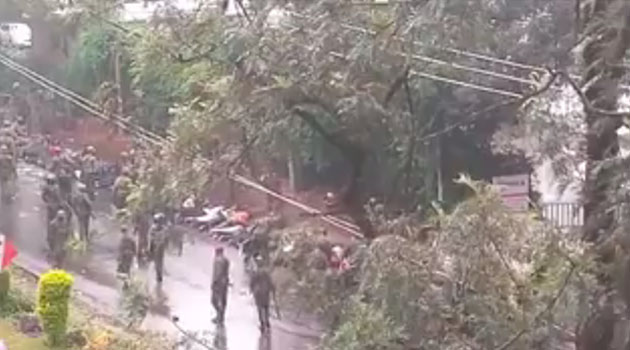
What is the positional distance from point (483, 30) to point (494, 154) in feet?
11.4

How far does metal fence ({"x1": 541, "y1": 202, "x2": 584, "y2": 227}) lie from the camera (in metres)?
4.96

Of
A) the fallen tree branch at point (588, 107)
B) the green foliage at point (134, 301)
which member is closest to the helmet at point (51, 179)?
the green foliage at point (134, 301)

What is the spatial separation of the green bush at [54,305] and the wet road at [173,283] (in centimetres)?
82

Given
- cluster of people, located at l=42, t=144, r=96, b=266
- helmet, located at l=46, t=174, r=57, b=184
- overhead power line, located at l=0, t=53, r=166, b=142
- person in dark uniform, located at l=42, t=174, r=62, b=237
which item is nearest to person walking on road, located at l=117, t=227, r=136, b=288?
cluster of people, located at l=42, t=144, r=96, b=266

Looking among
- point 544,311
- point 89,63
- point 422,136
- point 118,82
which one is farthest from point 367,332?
point 89,63

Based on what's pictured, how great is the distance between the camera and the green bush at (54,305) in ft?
34.5

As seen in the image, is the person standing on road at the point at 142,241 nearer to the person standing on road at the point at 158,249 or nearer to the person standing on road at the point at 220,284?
the person standing on road at the point at 158,249

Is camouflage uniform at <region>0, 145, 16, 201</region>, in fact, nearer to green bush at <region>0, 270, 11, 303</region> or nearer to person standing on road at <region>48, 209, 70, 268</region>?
person standing on road at <region>48, 209, 70, 268</region>

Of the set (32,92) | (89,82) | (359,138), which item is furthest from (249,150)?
(32,92)

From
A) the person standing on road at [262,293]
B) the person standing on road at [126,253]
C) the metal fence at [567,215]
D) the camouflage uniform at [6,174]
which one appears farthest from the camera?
the camouflage uniform at [6,174]

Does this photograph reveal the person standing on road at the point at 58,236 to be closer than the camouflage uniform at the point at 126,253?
No

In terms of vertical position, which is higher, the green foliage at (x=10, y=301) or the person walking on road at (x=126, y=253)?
the person walking on road at (x=126, y=253)

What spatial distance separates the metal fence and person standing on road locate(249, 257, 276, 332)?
11.5ft

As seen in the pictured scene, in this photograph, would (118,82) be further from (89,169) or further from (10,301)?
(10,301)
